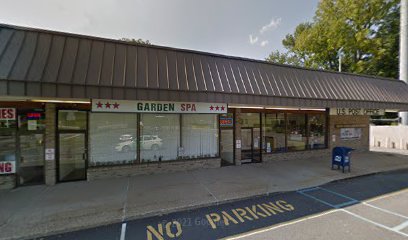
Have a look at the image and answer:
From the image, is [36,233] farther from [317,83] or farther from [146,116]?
[317,83]

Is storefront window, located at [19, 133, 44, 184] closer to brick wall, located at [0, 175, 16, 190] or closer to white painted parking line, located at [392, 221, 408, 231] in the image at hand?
brick wall, located at [0, 175, 16, 190]

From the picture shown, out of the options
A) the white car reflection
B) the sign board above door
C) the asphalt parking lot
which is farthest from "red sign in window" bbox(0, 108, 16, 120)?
the sign board above door

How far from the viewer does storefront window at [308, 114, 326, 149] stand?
1235 centimetres

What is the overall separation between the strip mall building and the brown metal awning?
3 centimetres

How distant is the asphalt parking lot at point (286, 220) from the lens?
425 centimetres

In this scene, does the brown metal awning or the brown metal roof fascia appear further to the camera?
the brown metal roof fascia

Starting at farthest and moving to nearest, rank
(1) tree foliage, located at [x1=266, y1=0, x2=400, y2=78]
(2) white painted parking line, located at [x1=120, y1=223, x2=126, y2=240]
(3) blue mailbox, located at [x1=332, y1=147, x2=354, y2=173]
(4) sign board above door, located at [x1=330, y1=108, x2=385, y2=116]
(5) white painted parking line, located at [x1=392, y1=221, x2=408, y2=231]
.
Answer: (1) tree foliage, located at [x1=266, y1=0, x2=400, y2=78]
(4) sign board above door, located at [x1=330, y1=108, x2=385, y2=116]
(3) blue mailbox, located at [x1=332, y1=147, x2=354, y2=173]
(5) white painted parking line, located at [x1=392, y1=221, x2=408, y2=231]
(2) white painted parking line, located at [x1=120, y1=223, x2=126, y2=240]

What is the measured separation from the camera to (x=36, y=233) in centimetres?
423

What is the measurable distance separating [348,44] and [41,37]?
28.8m

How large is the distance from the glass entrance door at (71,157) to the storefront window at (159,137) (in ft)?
7.50

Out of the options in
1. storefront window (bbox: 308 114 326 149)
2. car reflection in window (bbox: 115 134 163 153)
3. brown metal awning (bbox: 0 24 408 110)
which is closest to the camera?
brown metal awning (bbox: 0 24 408 110)

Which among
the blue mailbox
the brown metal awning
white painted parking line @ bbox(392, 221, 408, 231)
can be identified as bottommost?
white painted parking line @ bbox(392, 221, 408, 231)

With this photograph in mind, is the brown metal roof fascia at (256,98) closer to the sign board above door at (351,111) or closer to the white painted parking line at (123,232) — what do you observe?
the sign board above door at (351,111)

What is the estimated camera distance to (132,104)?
7.45 metres
